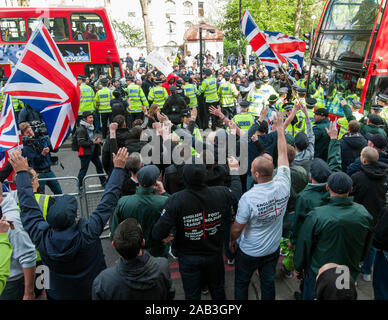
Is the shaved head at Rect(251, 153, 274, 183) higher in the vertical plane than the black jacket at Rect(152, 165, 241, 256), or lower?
higher

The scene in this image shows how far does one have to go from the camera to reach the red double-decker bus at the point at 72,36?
12.7 metres

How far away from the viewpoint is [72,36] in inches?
512

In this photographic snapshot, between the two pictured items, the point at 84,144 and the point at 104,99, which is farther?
the point at 104,99

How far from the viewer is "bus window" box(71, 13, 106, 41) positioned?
1295 centimetres

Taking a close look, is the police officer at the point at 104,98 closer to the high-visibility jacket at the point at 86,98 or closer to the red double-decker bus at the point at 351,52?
the high-visibility jacket at the point at 86,98

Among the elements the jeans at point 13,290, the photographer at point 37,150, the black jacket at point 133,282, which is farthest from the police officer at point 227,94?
the black jacket at point 133,282

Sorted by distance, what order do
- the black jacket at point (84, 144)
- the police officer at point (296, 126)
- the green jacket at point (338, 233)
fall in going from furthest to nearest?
1. the black jacket at point (84, 144)
2. the police officer at point (296, 126)
3. the green jacket at point (338, 233)

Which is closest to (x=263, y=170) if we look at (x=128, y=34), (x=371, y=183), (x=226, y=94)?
(x=371, y=183)

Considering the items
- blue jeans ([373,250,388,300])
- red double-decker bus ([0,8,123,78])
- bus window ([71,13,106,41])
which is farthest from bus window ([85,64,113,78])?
blue jeans ([373,250,388,300])

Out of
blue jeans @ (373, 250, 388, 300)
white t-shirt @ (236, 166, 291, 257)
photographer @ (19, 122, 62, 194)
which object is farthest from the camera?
photographer @ (19, 122, 62, 194)

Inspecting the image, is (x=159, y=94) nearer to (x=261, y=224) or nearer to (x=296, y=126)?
(x=296, y=126)

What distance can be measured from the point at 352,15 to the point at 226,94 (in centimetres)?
418

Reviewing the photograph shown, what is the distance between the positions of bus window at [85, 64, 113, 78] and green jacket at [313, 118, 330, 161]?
10084mm

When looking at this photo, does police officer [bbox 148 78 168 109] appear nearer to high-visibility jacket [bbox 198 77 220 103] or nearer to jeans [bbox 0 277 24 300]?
high-visibility jacket [bbox 198 77 220 103]
